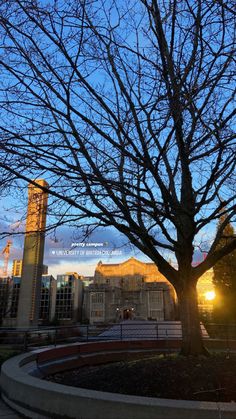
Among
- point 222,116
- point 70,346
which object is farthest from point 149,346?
point 222,116

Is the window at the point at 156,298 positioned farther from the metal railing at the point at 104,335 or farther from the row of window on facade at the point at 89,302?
the metal railing at the point at 104,335

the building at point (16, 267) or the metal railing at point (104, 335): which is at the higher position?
the building at point (16, 267)

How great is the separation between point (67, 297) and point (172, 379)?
111224 mm

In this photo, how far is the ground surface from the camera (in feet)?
21.1

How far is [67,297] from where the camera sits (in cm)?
11475

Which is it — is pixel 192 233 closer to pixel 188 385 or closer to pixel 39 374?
pixel 188 385

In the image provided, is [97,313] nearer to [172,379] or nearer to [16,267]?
[16,267]

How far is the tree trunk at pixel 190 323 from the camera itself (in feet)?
28.0

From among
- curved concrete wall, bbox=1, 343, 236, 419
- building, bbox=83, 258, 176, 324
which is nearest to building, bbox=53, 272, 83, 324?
building, bbox=83, 258, 176, 324

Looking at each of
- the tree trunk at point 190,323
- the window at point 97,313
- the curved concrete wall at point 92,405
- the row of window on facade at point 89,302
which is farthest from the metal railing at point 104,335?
the window at point 97,313

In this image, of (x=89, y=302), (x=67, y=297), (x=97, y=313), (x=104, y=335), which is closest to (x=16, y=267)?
(x=67, y=297)

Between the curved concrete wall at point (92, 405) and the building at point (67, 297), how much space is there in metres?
109

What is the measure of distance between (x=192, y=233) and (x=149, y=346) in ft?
24.8

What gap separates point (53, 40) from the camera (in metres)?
7.54
